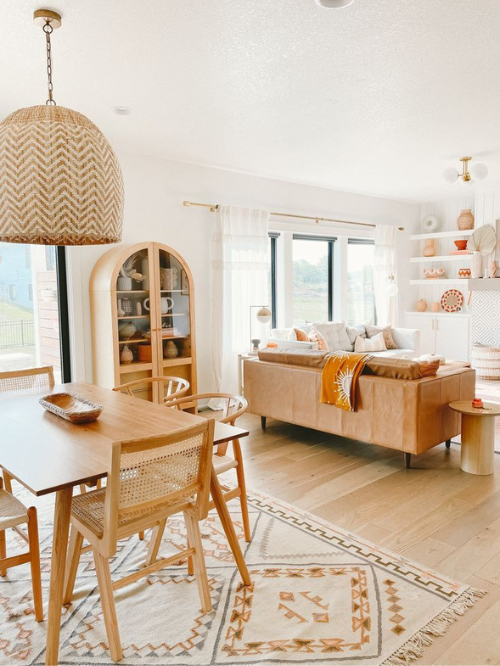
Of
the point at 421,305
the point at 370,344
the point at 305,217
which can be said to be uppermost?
the point at 305,217

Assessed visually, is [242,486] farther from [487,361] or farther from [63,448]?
[487,361]

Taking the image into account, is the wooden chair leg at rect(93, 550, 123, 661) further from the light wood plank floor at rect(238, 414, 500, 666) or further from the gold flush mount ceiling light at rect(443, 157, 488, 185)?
the gold flush mount ceiling light at rect(443, 157, 488, 185)

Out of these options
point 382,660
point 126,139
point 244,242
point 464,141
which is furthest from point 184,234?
point 382,660

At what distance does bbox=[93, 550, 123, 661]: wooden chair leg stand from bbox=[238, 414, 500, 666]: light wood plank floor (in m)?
1.06

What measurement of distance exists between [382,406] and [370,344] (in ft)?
9.61

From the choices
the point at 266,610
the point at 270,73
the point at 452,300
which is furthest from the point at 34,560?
the point at 452,300

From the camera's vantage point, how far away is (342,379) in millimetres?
3764

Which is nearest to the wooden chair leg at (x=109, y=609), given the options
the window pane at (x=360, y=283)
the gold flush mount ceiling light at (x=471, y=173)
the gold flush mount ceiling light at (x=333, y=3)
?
the gold flush mount ceiling light at (x=333, y=3)

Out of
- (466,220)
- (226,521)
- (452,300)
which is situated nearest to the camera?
(226,521)

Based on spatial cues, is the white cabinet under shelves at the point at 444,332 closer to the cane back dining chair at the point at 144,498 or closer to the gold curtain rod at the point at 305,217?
the gold curtain rod at the point at 305,217

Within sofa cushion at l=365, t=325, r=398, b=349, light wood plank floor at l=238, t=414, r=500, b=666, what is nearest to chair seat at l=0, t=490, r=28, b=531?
light wood plank floor at l=238, t=414, r=500, b=666

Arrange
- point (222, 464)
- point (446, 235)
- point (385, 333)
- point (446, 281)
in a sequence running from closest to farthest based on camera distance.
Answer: point (222, 464), point (385, 333), point (446, 235), point (446, 281)

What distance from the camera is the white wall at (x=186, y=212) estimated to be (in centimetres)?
450

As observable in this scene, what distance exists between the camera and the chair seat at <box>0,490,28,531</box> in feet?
6.49
